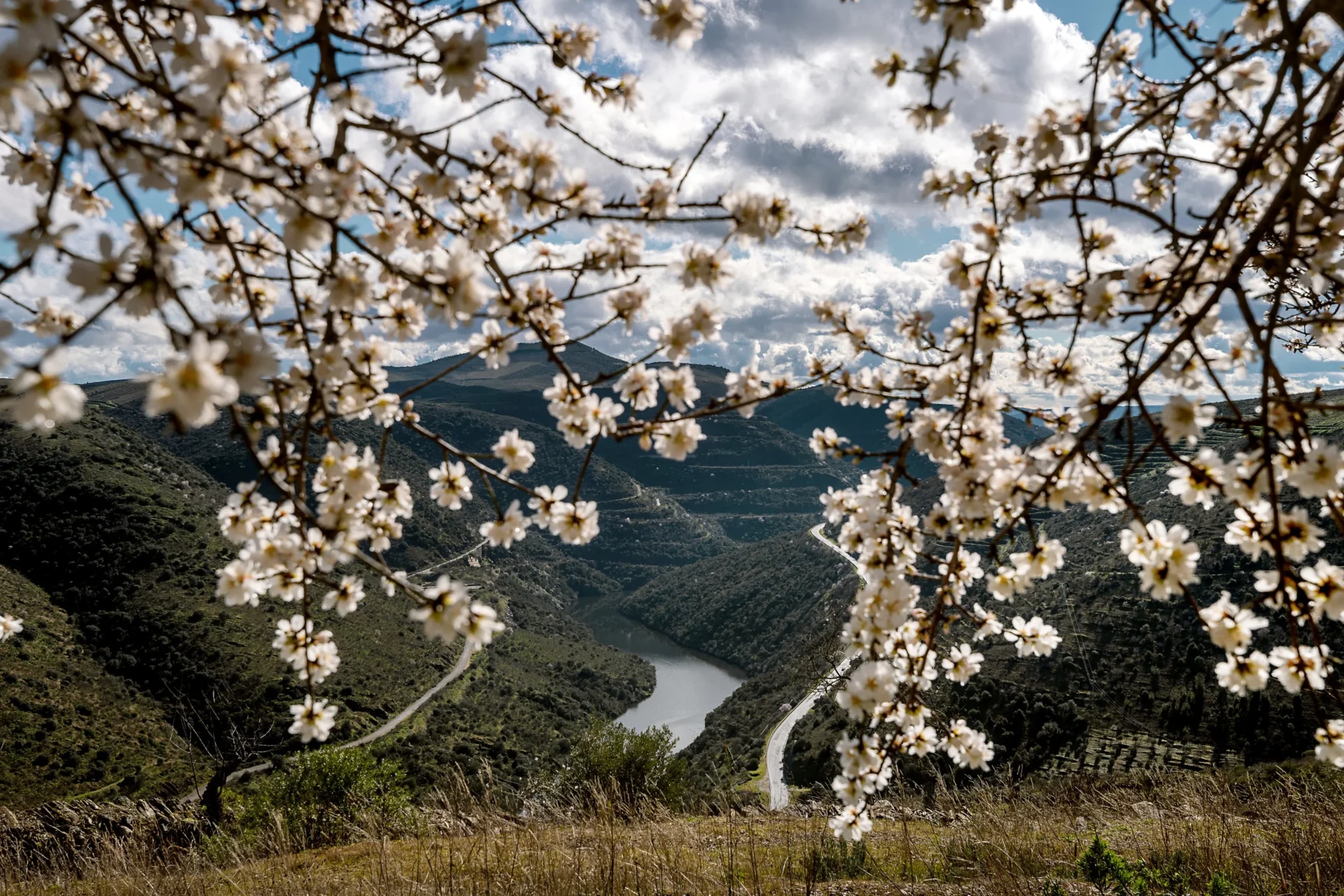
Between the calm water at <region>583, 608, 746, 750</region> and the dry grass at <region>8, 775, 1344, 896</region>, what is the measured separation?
45.3 meters

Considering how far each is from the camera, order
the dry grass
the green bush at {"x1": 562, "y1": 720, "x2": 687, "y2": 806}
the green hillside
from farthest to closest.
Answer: the green hillside
the green bush at {"x1": 562, "y1": 720, "x2": 687, "y2": 806}
the dry grass

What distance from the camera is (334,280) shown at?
1776 mm

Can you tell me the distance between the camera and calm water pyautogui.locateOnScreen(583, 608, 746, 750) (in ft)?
208

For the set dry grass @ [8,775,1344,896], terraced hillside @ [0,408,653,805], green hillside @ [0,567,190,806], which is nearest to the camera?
dry grass @ [8,775,1344,896]

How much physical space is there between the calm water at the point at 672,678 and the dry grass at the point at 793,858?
1785 inches

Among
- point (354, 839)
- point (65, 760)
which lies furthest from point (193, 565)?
point (354, 839)

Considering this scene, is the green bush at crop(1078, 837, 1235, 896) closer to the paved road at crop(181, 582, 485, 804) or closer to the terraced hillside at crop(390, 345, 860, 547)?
the paved road at crop(181, 582, 485, 804)

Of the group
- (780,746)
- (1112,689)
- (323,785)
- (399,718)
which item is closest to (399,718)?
(399,718)

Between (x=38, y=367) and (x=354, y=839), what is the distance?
8.09m

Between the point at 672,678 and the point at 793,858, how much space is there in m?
76.0

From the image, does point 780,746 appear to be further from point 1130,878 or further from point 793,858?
point 1130,878

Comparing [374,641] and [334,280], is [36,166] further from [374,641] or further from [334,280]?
[374,641]

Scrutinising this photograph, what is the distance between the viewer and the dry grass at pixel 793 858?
4043mm

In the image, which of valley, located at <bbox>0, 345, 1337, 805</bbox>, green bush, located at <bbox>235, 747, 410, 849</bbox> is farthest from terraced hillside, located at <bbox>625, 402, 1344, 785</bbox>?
green bush, located at <bbox>235, 747, 410, 849</bbox>
